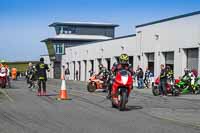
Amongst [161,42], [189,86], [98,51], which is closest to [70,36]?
[98,51]

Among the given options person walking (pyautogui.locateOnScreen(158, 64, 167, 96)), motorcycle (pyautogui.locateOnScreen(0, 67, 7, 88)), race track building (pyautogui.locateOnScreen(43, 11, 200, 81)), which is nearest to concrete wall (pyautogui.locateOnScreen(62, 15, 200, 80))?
race track building (pyautogui.locateOnScreen(43, 11, 200, 81))

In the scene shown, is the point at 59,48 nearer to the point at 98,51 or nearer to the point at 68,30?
the point at 68,30

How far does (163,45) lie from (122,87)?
23.1m

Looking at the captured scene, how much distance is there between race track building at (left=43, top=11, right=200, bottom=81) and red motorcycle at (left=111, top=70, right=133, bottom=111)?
1758 centimetres

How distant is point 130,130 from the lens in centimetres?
1058

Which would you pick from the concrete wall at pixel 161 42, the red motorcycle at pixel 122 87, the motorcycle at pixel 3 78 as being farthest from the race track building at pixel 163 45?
the red motorcycle at pixel 122 87

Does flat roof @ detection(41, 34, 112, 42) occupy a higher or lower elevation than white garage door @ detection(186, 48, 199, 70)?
higher

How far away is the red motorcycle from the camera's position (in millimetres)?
14977

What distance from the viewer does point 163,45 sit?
3772 cm

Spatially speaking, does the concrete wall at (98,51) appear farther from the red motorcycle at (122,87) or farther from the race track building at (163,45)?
the red motorcycle at (122,87)

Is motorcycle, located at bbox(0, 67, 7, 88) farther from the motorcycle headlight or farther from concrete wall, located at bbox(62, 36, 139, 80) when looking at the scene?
concrete wall, located at bbox(62, 36, 139, 80)

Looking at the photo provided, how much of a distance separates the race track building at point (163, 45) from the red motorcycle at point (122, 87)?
57.7 ft

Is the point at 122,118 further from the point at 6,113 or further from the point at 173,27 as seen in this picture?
the point at 173,27

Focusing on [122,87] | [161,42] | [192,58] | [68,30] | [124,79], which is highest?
[68,30]
